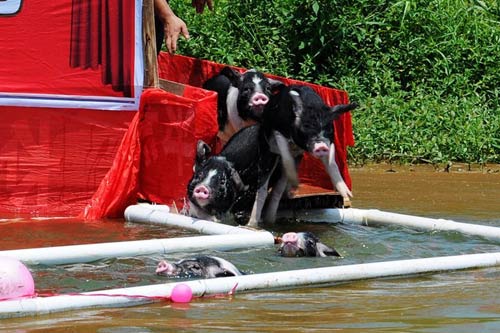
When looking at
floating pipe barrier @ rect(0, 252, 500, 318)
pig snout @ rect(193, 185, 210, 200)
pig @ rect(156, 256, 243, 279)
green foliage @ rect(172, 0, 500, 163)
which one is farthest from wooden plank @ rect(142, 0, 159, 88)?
green foliage @ rect(172, 0, 500, 163)

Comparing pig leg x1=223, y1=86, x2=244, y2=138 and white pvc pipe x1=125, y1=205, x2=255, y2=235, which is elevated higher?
pig leg x1=223, y1=86, x2=244, y2=138

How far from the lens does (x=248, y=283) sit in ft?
17.3

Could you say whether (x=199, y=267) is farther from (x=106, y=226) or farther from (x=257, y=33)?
(x=257, y=33)

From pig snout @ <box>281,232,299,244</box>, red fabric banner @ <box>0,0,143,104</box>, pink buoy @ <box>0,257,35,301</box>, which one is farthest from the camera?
red fabric banner @ <box>0,0,143,104</box>

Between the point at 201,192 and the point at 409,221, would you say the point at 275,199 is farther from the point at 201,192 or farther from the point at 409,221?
the point at 409,221

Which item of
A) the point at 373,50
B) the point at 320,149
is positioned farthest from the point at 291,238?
the point at 373,50

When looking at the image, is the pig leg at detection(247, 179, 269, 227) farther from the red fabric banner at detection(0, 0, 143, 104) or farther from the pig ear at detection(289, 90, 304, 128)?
the red fabric banner at detection(0, 0, 143, 104)

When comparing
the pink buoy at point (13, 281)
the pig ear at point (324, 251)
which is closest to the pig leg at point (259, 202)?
the pig ear at point (324, 251)

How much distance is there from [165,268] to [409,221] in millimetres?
2690

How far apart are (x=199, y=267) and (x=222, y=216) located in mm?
2128

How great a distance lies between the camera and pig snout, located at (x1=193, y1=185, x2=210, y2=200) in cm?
750

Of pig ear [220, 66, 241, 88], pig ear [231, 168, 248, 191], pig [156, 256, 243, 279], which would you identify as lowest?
pig [156, 256, 243, 279]

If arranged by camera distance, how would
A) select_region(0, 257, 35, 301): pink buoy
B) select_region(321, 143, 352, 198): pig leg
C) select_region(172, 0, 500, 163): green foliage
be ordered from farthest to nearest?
1. select_region(172, 0, 500, 163): green foliage
2. select_region(321, 143, 352, 198): pig leg
3. select_region(0, 257, 35, 301): pink buoy

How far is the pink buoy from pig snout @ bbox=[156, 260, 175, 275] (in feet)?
2.86
